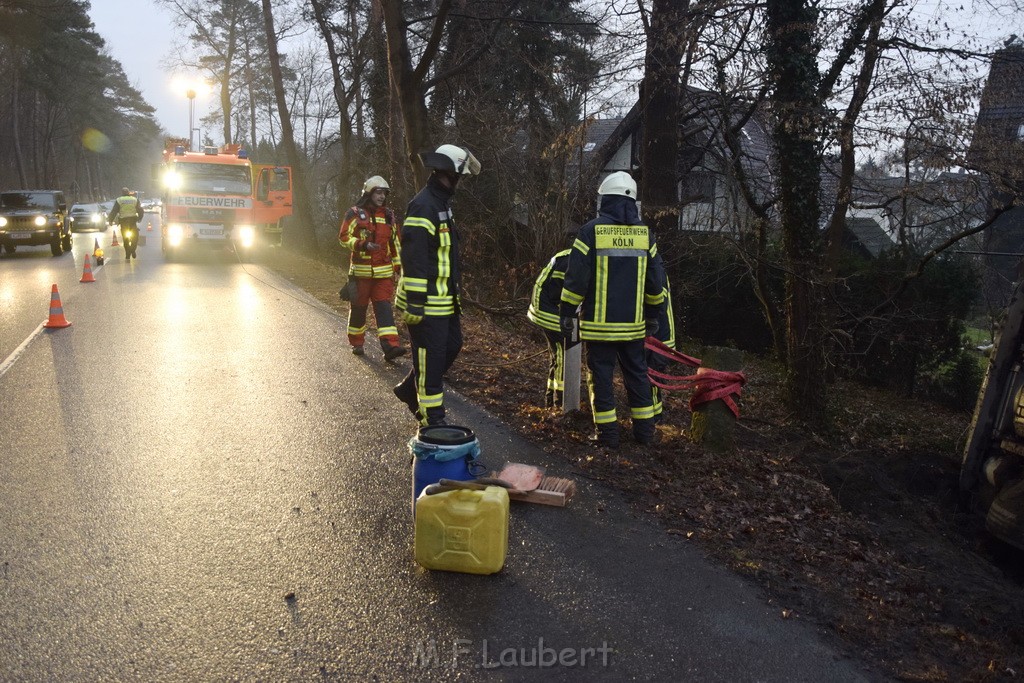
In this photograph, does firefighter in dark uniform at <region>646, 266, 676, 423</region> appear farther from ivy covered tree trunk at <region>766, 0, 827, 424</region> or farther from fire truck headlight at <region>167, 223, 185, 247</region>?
fire truck headlight at <region>167, 223, 185, 247</region>

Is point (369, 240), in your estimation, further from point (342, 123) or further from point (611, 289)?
point (342, 123)

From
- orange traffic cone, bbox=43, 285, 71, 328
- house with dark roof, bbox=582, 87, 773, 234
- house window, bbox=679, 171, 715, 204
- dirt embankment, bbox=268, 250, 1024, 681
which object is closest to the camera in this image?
dirt embankment, bbox=268, 250, 1024, 681

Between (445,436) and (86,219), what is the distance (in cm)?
4315

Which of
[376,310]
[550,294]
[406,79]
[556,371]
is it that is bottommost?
[556,371]

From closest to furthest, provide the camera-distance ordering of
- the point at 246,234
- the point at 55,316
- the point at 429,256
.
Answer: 1. the point at 429,256
2. the point at 55,316
3. the point at 246,234

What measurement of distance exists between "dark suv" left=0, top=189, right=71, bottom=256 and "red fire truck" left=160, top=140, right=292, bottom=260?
14.7ft

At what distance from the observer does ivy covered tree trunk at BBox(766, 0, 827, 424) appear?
8125 millimetres

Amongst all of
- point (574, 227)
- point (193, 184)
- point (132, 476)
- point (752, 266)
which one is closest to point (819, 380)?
point (752, 266)

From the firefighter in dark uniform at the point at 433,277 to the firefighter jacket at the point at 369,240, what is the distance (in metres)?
3.07

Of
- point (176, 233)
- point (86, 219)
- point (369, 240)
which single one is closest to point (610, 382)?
point (369, 240)

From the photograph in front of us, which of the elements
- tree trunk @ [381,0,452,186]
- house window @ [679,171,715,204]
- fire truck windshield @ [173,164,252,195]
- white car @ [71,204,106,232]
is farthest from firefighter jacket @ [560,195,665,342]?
white car @ [71,204,106,232]

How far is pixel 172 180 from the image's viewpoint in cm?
2022

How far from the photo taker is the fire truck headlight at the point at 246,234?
20875 millimetres

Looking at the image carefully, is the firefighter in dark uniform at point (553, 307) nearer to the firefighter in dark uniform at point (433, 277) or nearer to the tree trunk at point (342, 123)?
the firefighter in dark uniform at point (433, 277)
